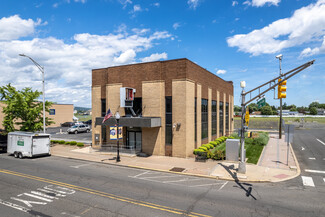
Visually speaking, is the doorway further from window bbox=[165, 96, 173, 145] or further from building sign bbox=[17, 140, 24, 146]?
building sign bbox=[17, 140, 24, 146]

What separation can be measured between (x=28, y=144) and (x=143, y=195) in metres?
16.7

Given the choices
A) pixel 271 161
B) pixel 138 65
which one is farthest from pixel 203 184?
pixel 138 65

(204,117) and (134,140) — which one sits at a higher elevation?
(204,117)

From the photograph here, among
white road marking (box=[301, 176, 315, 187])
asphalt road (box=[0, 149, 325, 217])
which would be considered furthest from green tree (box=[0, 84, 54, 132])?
white road marking (box=[301, 176, 315, 187])

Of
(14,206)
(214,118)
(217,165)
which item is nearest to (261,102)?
(217,165)

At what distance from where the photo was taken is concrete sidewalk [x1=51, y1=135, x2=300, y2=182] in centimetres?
1525

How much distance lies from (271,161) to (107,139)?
18570 millimetres

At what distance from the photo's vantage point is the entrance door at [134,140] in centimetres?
2392

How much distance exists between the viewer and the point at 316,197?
11.4 metres

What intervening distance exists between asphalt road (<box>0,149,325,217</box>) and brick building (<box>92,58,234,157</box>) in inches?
234

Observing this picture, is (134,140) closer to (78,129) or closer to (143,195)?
(143,195)

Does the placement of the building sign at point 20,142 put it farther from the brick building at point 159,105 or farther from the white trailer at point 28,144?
the brick building at point 159,105

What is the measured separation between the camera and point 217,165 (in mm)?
18359

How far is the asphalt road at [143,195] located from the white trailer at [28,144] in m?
5.39
